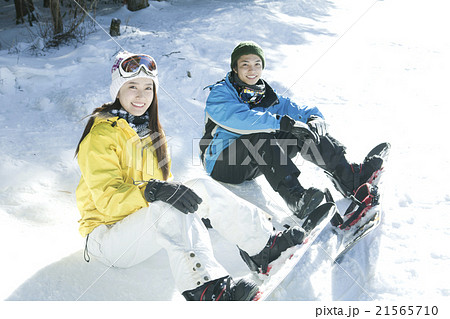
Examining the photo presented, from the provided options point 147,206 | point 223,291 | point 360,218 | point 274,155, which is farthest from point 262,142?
point 223,291

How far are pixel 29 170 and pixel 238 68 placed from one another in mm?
1937

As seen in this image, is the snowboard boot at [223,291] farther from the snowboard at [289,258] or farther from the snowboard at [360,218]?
the snowboard at [360,218]

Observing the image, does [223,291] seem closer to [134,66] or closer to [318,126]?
[134,66]

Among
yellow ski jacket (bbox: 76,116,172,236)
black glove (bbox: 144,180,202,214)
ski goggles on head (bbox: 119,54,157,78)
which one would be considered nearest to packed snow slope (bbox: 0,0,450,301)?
yellow ski jacket (bbox: 76,116,172,236)

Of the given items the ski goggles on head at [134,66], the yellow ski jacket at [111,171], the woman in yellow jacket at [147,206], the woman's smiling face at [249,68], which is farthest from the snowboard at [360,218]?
the ski goggles on head at [134,66]

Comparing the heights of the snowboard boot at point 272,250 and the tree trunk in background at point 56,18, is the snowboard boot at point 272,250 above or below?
above

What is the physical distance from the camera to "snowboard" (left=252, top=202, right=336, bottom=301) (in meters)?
2.18

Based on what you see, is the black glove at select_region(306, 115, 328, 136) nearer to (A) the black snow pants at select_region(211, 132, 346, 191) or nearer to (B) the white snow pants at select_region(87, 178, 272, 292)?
(A) the black snow pants at select_region(211, 132, 346, 191)

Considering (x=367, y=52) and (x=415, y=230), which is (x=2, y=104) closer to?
(x=415, y=230)

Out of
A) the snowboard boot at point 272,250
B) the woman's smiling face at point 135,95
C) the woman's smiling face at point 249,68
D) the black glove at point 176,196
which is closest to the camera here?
the black glove at point 176,196

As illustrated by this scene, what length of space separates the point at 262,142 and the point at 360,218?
87cm

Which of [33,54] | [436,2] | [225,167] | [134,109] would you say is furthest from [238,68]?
[436,2]

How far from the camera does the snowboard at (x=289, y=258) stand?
2184mm

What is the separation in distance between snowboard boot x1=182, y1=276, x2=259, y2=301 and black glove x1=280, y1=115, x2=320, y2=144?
1.30 meters
